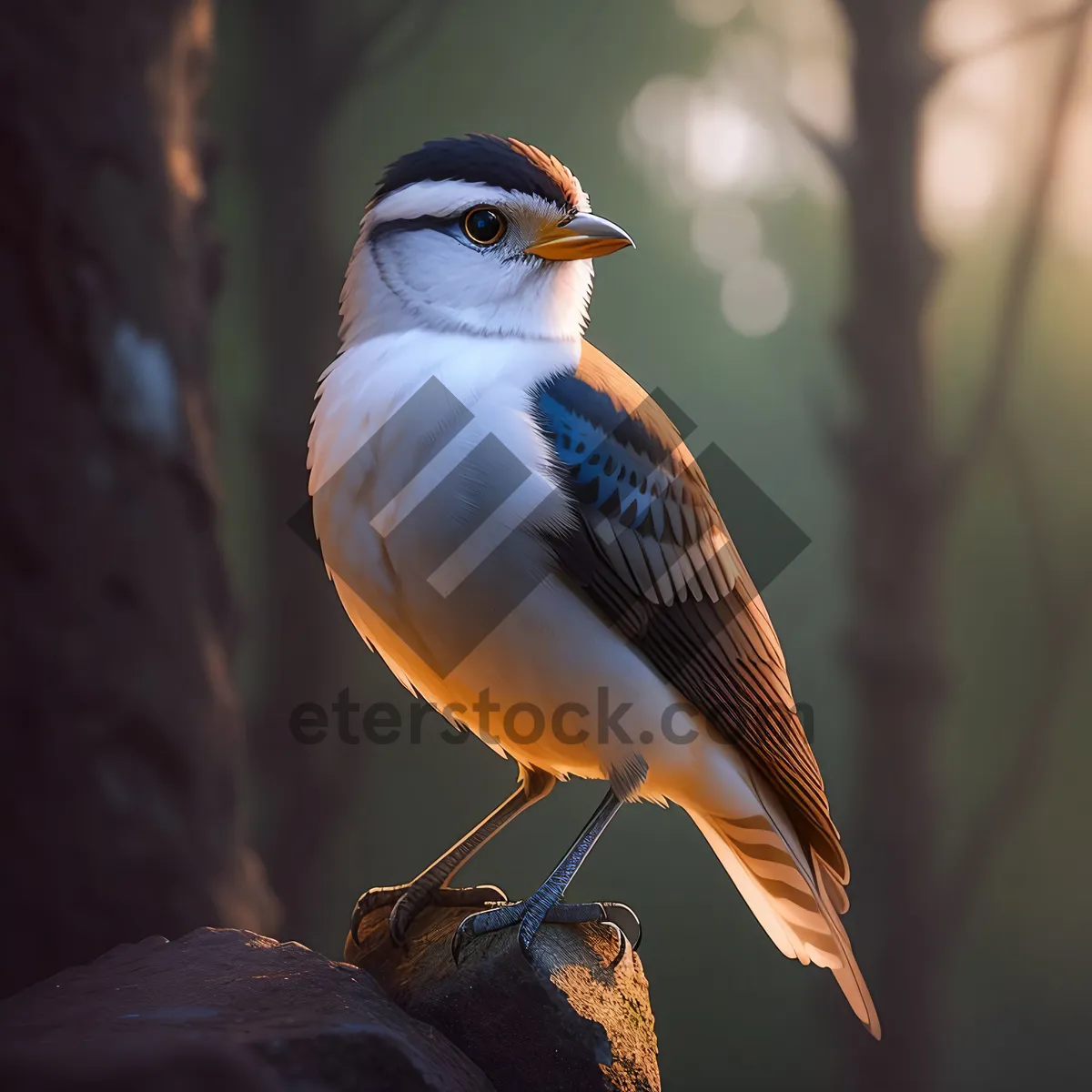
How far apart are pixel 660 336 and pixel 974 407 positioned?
5.14 feet

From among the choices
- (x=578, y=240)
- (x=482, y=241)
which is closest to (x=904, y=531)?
(x=578, y=240)

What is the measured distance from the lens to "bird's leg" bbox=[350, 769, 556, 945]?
2.36 m

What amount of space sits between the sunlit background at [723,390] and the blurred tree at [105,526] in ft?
4.76

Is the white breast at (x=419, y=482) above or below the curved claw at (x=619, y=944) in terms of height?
above

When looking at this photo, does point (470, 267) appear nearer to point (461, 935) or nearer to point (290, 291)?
point (461, 935)

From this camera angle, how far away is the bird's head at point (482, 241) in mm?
2268

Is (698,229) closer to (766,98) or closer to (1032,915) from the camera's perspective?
(766,98)

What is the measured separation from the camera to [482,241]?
2287mm

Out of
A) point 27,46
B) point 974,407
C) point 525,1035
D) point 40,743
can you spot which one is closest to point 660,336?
point 974,407

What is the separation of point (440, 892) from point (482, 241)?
5.03 feet

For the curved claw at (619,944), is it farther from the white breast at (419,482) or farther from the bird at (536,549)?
the white breast at (419,482)

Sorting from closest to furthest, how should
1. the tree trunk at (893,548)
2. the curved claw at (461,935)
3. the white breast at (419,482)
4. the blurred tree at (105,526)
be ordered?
1. the white breast at (419,482)
2. the curved claw at (461,935)
3. the blurred tree at (105,526)
4. the tree trunk at (893,548)

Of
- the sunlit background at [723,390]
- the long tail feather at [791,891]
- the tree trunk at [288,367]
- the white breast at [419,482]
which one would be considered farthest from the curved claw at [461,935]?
the tree trunk at [288,367]

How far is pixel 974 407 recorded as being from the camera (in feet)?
16.0
